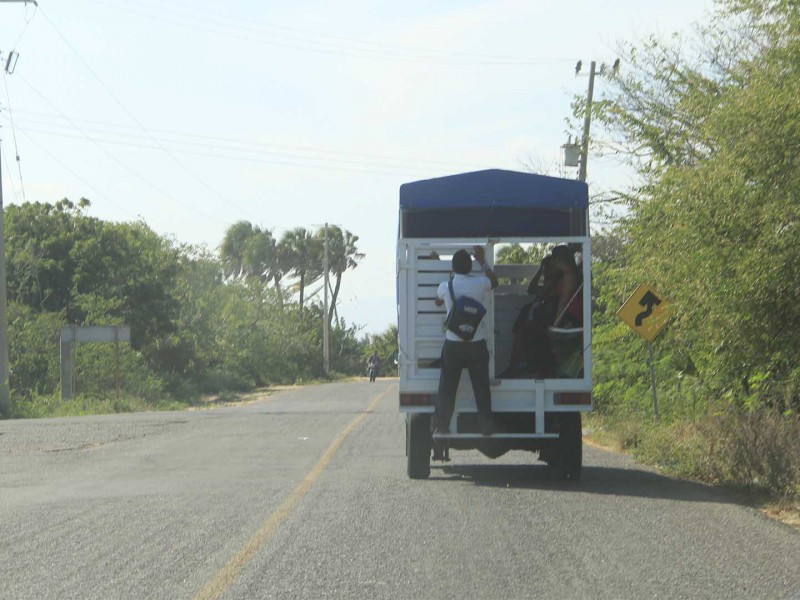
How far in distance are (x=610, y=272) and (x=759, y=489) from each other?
26.4ft

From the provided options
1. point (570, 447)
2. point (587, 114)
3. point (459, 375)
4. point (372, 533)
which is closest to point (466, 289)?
point (459, 375)

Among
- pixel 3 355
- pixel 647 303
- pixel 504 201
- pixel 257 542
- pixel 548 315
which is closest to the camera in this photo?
pixel 257 542

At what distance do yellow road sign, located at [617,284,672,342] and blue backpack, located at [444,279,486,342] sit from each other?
4.47 m

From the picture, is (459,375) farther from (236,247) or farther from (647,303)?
(236,247)

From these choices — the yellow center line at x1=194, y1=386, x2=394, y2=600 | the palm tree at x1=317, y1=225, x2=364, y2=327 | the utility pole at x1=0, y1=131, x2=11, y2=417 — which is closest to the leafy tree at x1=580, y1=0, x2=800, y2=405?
the yellow center line at x1=194, y1=386, x2=394, y2=600

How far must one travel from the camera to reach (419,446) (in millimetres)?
12992

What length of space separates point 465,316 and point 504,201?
1567 mm

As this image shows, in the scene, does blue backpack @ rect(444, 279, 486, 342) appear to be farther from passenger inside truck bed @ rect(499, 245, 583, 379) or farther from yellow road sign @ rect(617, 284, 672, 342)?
yellow road sign @ rect(617, 284, 672, 342)

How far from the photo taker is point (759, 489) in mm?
11930

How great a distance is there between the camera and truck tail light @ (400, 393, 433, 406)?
12828mm

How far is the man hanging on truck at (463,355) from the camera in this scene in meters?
12.5

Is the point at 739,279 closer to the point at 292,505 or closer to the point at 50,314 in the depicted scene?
the point at 292,505

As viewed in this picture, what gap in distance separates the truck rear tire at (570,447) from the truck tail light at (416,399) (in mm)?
1533

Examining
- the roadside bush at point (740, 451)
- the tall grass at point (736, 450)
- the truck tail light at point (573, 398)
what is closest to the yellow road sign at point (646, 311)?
the tall grass at point (736, 450)
